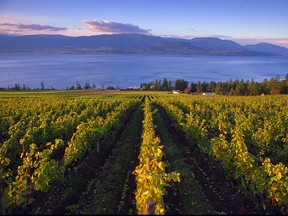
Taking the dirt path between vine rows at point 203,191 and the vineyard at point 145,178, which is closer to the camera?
the vineyard at point 145,178

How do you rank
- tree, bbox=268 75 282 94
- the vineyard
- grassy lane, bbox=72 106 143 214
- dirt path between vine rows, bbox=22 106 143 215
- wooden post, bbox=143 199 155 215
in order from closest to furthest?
wooden post, bbox=143 199 155 215
the vineyard
dirt path between vine rows, bbox=22 106 143 215
grassy lane, bbox=72 106 143 214
tree, bbox=268 75 282 94

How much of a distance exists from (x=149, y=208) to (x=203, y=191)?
151 inches

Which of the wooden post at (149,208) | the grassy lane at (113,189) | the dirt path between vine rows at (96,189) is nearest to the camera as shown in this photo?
the wooden post at (149,208)

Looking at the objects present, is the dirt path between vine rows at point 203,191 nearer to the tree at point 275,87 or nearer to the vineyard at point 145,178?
the vineyard at point 145,178

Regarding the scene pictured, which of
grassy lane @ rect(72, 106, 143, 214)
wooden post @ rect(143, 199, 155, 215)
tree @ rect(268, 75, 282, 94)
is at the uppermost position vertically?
wooden post @ rect(143, 199, 155, 215)

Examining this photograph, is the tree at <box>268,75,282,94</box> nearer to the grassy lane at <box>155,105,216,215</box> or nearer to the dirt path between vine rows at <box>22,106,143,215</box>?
the grassy lane at <box>155,105,216,215</box>

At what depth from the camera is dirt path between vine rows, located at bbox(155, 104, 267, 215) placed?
864 cm

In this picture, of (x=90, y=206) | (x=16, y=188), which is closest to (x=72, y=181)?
(x=90, y=206)

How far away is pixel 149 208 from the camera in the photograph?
6.98 m

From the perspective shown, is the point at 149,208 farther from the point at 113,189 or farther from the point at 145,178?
the point at 113,189

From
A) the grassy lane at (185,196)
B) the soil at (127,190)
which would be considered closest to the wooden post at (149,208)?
the soil at (127,190)

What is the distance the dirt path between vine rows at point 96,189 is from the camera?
334 inches

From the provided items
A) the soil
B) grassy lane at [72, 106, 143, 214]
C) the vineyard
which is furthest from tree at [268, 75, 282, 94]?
grassy lane at [72, 106, 143, 214]

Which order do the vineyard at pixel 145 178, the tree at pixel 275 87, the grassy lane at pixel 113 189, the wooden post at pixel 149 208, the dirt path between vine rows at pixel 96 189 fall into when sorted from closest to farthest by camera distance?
the wooden post at pixel 149 208
the vineyard at pixel 145 178
the dirt path between vine rows at pixel 96 189
the grassy lane at pixel 113 189
the tree at pixel 275 87
